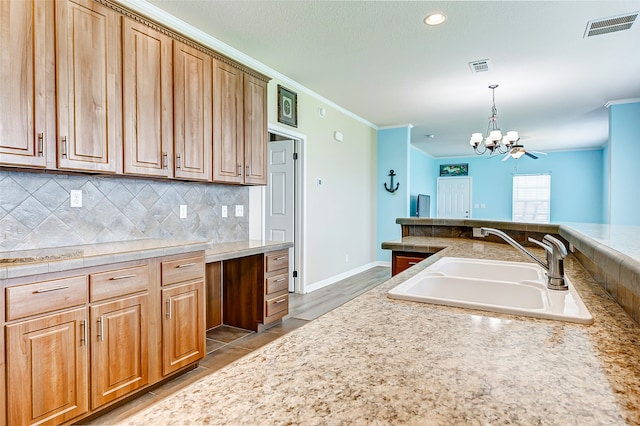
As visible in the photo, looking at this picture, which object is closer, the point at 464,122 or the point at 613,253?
the point at 613,253

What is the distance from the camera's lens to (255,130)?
343 centimetres

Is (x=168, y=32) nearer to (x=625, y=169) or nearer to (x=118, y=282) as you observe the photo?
(x=118, y=282)

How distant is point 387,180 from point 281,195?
8.61 feet

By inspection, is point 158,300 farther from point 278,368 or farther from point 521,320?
point 521,320

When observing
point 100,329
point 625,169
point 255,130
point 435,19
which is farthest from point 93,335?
point 625,169

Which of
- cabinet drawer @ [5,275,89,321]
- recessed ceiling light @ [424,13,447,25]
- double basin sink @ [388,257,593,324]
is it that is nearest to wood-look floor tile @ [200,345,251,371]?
cabinet drawer @ [5,275,89,321]

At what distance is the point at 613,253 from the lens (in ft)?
3.39

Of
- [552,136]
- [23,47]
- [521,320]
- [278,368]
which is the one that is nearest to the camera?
[278,368]

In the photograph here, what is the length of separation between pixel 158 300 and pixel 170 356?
15.1 inches

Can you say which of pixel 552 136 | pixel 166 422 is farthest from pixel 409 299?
pixel 552 136

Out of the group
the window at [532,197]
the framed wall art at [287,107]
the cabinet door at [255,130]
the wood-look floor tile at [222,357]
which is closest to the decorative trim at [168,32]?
the cabinet door at [255,130]

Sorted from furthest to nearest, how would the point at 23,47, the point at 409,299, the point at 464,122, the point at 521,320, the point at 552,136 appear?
the point at 552,136 < the point at 464,122 < the point at 23,47 < the point at 409,299 < the point at 521,320

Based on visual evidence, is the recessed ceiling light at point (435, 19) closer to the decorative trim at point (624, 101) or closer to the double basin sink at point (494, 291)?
the double basin sink at point (494, 291)

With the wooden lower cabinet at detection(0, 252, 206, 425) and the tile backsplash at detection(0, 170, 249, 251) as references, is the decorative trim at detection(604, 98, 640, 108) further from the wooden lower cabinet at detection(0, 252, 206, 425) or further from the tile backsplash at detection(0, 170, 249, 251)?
the wooden lower cabinet at detection(0, 252, 206, 425)
